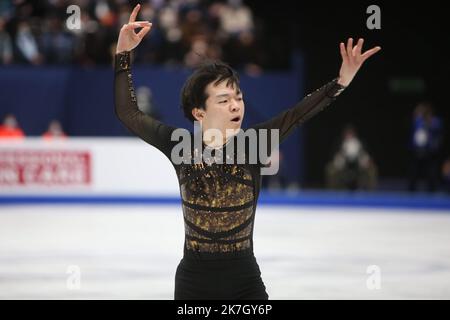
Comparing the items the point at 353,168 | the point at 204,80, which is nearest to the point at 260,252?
the point at 204,80

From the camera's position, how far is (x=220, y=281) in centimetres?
298

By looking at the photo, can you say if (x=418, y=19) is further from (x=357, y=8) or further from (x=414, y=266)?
(x=414, y=266)

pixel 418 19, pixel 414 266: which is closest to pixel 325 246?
pixel 414 266

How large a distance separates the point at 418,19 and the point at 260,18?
3.59m

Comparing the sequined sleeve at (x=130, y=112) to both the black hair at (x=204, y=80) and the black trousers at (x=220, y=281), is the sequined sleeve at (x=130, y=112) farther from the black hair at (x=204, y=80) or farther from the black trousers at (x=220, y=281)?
the black trousers at (x=220, y=281)

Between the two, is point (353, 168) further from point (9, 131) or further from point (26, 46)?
point (26, 46)

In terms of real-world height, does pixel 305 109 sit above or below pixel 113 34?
below

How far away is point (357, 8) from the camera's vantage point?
57.8ft

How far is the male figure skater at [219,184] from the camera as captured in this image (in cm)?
301

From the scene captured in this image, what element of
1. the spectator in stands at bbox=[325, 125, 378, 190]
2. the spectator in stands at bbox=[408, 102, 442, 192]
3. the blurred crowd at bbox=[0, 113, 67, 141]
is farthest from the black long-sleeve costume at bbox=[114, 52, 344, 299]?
the spectator in stands at bbox=[408, 102, 442, 192]

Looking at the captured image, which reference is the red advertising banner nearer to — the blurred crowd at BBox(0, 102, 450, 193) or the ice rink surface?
the ice rink surface

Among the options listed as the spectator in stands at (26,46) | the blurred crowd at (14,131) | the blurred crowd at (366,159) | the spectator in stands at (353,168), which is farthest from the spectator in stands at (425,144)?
the spectator in stands at (26,46)

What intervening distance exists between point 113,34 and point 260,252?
8.39 meters

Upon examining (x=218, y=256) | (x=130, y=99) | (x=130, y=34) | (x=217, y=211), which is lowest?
(x=218, y=256)
